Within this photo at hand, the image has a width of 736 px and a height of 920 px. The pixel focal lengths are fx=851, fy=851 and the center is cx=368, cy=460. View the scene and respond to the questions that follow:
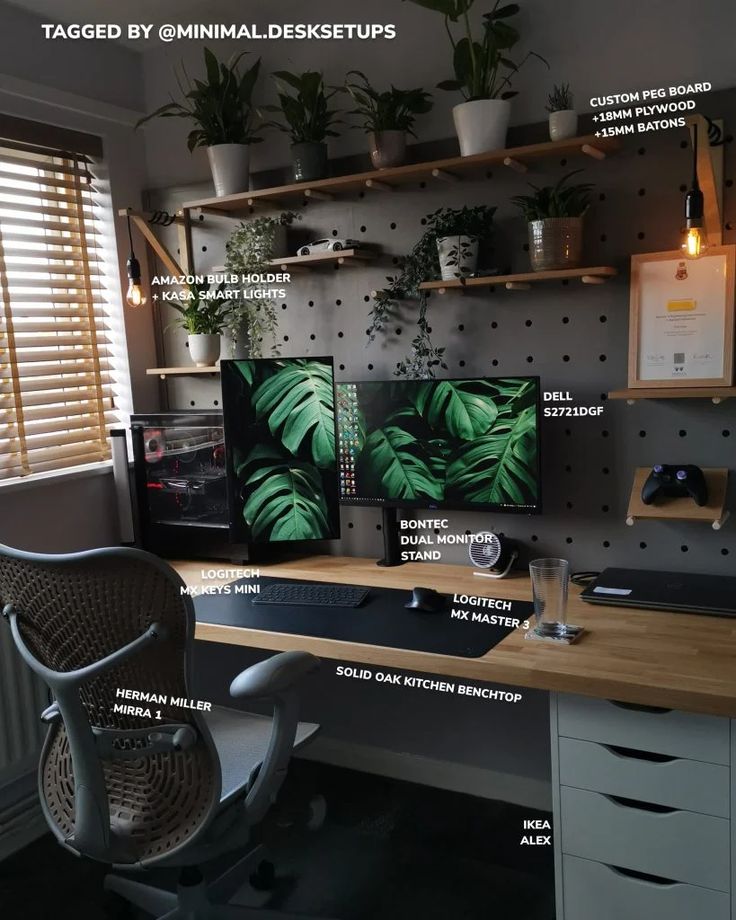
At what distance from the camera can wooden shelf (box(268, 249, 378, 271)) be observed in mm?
2279

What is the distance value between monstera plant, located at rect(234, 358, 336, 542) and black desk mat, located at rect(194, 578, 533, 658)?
0.28 m

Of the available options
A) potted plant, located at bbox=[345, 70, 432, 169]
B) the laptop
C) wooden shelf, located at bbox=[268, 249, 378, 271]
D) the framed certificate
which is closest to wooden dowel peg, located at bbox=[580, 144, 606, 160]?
the framed certificate

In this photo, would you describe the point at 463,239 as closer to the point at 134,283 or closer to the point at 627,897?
the point at 134,283

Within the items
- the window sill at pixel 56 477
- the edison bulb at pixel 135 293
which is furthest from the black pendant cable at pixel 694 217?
the window sill at pixel 56 477

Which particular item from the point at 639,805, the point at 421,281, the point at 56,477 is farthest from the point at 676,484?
the point at 56,477

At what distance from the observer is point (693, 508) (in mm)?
1948

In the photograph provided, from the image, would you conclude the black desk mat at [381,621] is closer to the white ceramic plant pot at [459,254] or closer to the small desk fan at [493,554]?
the small desk fan at [493,554]

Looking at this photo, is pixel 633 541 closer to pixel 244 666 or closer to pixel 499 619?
pixel 499 619

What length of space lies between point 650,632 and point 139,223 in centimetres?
190

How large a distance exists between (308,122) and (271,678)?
5.00 feet

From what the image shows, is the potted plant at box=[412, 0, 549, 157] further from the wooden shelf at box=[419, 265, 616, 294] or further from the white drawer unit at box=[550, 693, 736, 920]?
the white drawer unit at box=[550, 693, 736, 920]

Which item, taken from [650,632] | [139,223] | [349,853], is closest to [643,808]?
[650,632]

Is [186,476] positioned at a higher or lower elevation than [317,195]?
lower

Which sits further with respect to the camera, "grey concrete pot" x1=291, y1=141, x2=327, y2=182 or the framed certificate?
"grey concrete pot" x1=291, y1=141, x2=327, y2=182
